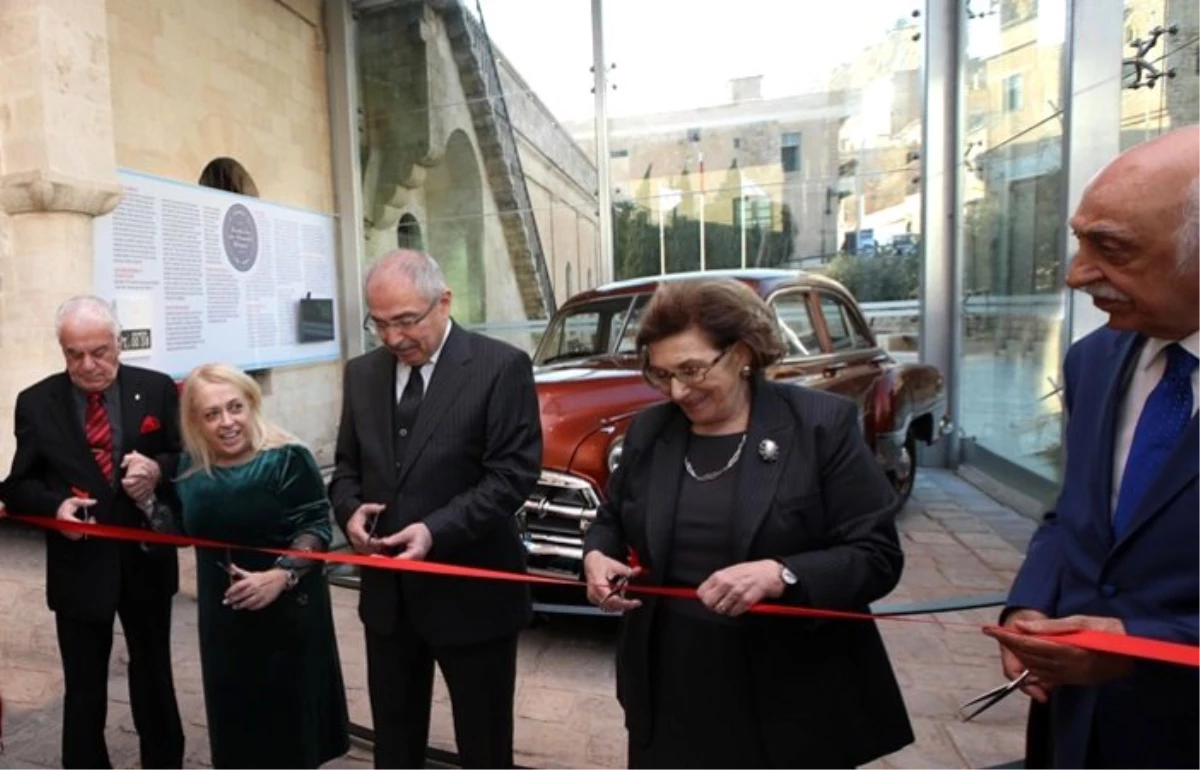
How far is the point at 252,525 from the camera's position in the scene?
7.36 ft

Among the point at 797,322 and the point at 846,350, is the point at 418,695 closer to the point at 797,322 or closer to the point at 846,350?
the point at 797,322

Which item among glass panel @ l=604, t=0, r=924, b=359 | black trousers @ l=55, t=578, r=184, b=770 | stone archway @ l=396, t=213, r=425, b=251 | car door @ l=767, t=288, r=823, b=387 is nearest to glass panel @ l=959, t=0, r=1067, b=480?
glass panel @ l=604, t=0, r=924, b=359

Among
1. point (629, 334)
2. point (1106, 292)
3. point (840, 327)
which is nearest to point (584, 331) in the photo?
point (629, 334)

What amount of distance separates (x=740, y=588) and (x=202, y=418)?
1.69 meters

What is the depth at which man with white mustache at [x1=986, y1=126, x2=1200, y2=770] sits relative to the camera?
110cm

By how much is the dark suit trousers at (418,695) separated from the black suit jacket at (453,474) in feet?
0.20

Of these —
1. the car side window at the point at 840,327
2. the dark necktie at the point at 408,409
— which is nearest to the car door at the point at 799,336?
the car side window at the point at 840,327

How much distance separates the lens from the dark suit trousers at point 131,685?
8.34 feet

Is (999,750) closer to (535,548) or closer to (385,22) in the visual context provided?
(535,548)

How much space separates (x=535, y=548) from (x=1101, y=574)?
296cm

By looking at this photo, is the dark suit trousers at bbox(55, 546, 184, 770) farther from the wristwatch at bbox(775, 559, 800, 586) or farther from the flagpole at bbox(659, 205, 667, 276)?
the flagpole at bbox(659, 205, 667, 276)

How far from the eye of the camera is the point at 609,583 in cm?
166

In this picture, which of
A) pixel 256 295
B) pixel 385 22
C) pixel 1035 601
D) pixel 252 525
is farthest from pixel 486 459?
pixel 385 22

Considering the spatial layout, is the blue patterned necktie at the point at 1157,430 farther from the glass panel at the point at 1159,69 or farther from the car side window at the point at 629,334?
the glass panel at the point at 1159,69
